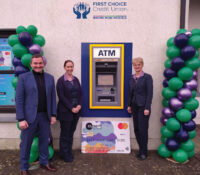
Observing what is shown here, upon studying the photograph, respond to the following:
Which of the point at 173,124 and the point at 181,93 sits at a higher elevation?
the point at 181,93

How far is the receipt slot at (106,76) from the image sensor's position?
334 centimetres

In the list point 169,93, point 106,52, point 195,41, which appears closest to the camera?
point 195,41

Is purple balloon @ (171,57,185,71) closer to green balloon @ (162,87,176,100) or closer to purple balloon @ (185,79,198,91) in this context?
purple balloon @ (185,79,198,91)

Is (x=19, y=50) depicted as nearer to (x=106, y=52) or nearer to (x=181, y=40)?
(x=106, y=52)

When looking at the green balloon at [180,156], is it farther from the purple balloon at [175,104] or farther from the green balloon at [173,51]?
the green balloon at [173,51]

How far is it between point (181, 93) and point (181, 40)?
856 mm

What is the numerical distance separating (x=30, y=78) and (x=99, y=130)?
66.9 inches

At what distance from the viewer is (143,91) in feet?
9.89

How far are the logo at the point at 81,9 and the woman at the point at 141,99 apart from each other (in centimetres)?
134

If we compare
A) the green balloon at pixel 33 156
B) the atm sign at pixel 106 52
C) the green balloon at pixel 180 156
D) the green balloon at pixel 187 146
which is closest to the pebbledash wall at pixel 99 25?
the atm sign at pixel 106 52

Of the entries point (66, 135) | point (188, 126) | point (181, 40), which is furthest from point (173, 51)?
point (66, 135)

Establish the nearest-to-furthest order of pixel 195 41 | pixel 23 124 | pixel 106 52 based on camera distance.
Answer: pixel 23 124
pixel 195 41
pixel 106 52

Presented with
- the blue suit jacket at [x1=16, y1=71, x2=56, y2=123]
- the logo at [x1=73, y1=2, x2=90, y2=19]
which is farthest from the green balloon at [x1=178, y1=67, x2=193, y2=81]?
the blue suit jacket at [x1=16, y1=71, x2=56, y2=123]

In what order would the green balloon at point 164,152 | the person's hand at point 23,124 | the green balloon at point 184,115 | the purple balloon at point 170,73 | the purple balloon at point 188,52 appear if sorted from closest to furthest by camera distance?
the person's hand at point 23,124
the purple balloon at point 188,52
the green balloon at point 184,115
the purple balloon at point 170,73
the green balloon at point 164,152
